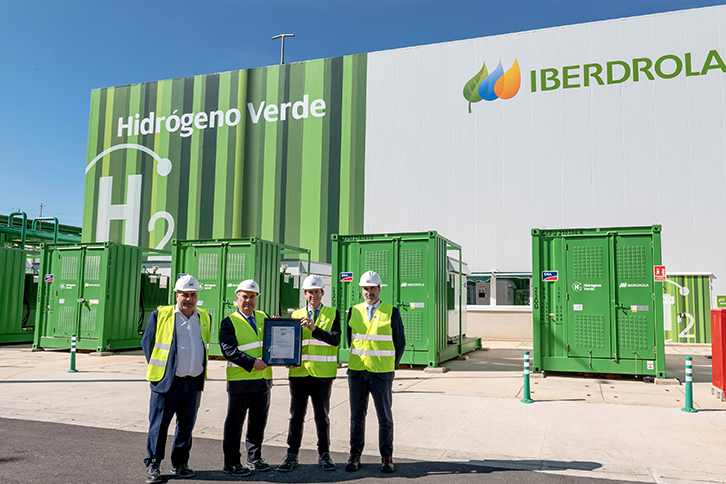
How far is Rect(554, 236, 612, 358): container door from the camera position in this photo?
37.7 ft

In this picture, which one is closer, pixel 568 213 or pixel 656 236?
pixel 656 236

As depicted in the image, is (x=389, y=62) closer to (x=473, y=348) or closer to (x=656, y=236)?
(x=473, y=348)

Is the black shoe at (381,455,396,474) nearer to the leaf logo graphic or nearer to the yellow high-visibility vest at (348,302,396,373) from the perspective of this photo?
the yellow high-visibility vest at (348,302,396,373)

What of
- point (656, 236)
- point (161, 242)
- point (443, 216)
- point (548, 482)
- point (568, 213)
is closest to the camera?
point (548, 482)

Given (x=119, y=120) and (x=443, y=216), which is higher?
(x=119, y=120)

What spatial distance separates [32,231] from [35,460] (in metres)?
34.8

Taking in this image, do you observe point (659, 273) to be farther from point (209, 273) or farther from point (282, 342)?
point (209, 273)

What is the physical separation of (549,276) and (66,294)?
13.3 meters

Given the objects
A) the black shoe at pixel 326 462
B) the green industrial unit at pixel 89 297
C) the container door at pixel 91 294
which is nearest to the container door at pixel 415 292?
the black shoe at pixel 326 462

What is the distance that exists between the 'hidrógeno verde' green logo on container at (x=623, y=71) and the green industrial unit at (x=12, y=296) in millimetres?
20098

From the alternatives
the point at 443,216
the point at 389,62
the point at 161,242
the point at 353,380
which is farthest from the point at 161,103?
the point at 353,380

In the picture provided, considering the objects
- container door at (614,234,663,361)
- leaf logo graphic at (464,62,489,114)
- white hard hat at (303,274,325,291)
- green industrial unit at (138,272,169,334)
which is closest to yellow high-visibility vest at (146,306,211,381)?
white hard hat at (303,274,325,291)

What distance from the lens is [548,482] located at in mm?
5227

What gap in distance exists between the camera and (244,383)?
17.5ft
